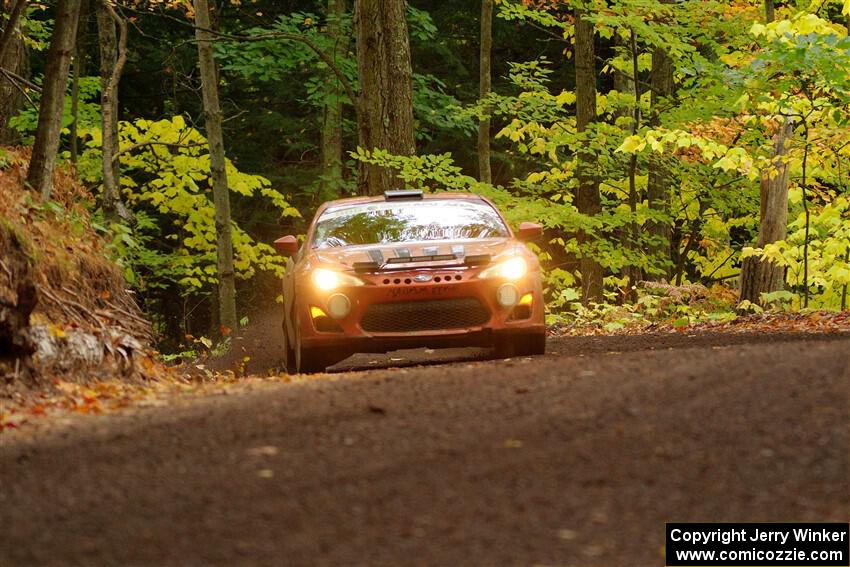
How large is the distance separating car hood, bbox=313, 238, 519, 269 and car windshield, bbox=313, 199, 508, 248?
39 cm

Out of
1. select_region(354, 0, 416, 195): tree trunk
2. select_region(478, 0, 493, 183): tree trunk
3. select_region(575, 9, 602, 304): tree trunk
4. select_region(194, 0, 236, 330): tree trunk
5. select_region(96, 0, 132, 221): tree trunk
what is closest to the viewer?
select_region(354, 0, 416, 195): tree trunk

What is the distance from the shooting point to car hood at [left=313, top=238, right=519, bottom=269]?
9.90 m

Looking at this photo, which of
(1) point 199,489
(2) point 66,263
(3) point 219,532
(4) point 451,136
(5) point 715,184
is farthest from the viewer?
(4) point 451,136

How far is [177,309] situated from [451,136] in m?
9.19

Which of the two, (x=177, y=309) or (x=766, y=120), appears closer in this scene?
(x=766, y=120)

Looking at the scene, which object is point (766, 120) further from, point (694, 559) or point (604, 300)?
point (694, 559)

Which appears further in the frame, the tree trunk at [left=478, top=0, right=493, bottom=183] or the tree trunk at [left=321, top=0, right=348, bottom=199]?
the tree trunk at [left=321, top=0, right=348, bottom=199]

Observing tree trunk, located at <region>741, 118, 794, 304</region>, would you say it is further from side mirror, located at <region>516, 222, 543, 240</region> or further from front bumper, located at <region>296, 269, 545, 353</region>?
front bumper, located at <region>296, 269, 545, 353</region>

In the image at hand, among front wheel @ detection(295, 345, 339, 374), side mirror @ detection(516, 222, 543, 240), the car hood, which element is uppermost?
side mirror @ detection(516, 222, 543, 240)

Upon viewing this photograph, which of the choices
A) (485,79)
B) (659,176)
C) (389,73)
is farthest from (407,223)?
(485,79)

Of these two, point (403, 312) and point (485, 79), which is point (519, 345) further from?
point (485, 79)

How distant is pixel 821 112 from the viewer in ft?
51.4

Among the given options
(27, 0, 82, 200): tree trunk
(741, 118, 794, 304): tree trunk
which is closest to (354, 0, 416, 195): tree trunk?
(741, 118, 794, 304): tree trunk

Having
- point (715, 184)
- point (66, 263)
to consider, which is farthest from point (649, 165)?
point (66, 263)
